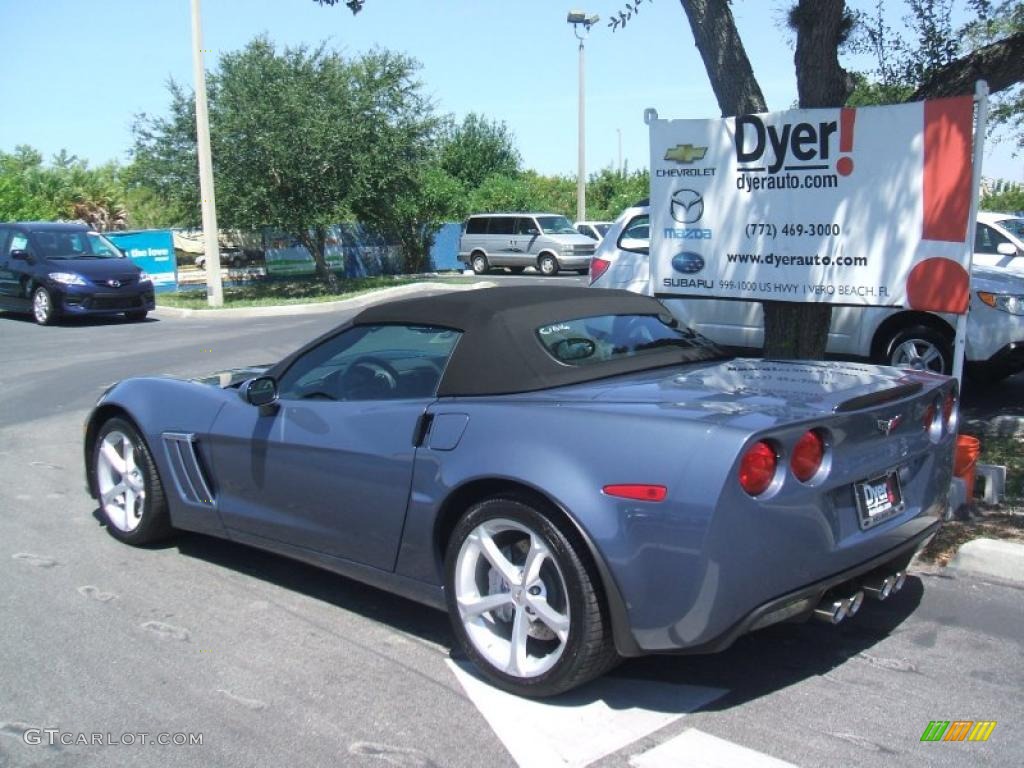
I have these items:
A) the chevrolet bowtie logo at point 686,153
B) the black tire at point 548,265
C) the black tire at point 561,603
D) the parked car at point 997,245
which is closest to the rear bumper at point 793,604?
the black tire at point 561,603

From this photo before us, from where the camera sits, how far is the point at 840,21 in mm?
6363

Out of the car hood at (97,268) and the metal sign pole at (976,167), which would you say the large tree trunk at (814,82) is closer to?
the metal sign pole at (976,167)

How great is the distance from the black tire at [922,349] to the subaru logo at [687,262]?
2.98 meters

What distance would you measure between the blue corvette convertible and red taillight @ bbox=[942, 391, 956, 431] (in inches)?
0.7

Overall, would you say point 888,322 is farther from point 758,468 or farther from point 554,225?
point 554,225

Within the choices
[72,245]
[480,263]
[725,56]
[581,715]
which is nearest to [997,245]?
[725,56]

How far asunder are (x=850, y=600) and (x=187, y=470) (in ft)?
10.8

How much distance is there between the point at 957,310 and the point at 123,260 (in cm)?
1574

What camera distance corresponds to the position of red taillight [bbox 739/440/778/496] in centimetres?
324

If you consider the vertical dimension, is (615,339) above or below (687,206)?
below

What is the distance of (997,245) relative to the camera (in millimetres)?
10070

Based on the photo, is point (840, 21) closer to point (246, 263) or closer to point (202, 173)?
point (202, 173)

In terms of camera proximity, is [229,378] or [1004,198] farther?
[1004,198]

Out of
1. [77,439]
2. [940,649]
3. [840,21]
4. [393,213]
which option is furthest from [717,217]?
[393,213]
